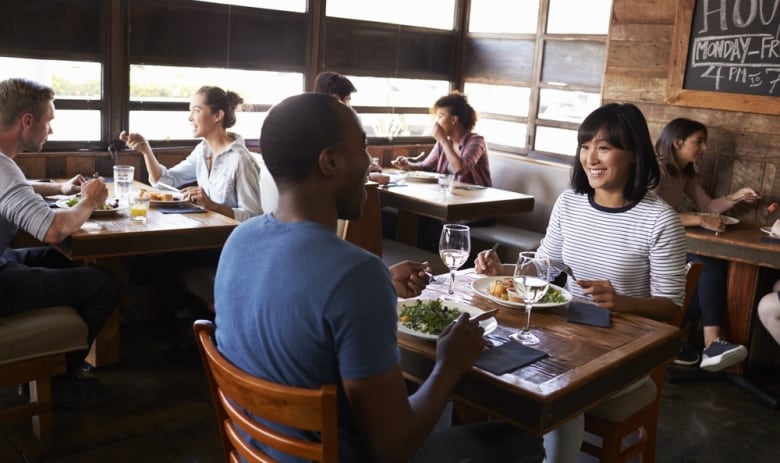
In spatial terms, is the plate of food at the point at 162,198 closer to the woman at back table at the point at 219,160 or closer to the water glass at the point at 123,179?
the woman at back table at the point at 219,160

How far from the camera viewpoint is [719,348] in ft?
12.4

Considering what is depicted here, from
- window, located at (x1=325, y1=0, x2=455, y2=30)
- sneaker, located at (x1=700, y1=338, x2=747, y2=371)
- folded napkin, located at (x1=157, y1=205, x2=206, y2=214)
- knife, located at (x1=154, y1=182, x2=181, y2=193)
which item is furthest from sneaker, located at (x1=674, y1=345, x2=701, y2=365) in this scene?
window, located at (x1=325, y1=0, x2=455, y2=30)

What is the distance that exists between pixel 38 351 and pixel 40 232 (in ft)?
1.49

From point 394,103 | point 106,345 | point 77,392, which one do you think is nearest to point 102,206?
point 106,345

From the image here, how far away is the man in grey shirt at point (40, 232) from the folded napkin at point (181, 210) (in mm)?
460

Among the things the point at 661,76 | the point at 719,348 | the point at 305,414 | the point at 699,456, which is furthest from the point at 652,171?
the point at 661,76

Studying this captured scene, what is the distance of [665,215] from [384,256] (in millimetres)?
2043

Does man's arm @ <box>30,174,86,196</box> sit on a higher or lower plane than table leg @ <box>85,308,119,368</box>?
higher

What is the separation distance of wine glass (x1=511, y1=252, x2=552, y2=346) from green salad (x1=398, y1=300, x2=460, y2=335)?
176mm

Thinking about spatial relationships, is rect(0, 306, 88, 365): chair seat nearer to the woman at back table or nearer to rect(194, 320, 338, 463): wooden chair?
the woman at back table

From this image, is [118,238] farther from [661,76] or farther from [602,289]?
[661,76]

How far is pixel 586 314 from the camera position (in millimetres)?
2096

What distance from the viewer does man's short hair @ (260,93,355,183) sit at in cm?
135

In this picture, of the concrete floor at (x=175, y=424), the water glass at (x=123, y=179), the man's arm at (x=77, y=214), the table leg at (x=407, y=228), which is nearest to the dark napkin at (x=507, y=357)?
the concrete floor at (x=175, y=424)
